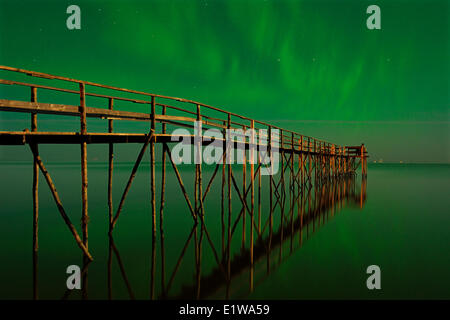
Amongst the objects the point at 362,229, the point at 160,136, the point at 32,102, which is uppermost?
the point at 32,102

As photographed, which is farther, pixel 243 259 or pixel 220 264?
pixel 243 259

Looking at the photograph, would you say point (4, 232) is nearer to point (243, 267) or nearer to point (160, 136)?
point (160, 136)

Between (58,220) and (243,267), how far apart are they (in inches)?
429

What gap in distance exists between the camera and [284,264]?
841cm

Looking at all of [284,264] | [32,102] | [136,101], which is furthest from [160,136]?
[284,264]
